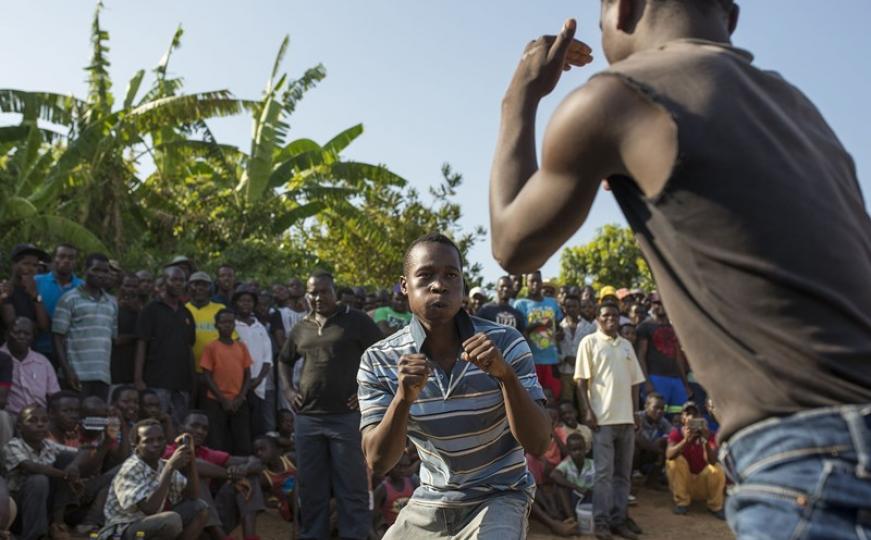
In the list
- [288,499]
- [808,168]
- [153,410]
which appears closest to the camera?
[808,168]

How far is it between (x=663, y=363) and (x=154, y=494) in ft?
22.3

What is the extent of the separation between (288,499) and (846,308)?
8.14 meters

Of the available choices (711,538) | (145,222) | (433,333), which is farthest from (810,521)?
(145,222)

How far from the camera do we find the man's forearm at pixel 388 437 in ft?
11.4

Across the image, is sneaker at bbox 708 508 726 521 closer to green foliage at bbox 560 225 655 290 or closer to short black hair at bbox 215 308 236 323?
short black hair at bbox 215 308 236 323

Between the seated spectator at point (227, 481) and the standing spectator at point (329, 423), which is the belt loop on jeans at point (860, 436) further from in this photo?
the seated spectator at point (227, 481)

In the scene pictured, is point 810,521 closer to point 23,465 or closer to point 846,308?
point 846,308

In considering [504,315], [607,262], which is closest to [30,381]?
[504,315]

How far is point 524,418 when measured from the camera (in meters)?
3.53

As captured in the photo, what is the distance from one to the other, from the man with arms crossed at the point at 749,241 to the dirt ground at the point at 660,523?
781 centimetres

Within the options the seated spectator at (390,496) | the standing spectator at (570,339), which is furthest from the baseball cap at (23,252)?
the standing spectator at (570,339)

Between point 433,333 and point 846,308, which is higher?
point 846,308

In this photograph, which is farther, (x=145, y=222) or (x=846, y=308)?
(x=145, y=222)

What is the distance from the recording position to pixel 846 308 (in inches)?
63.9
